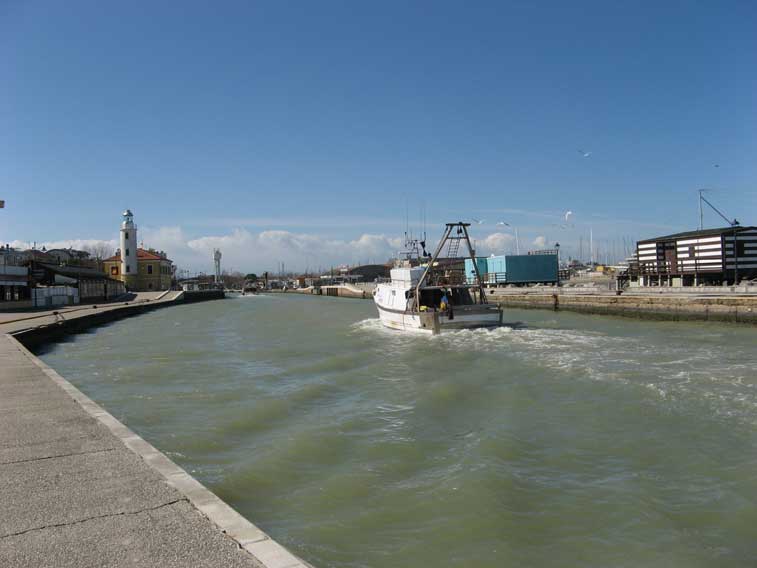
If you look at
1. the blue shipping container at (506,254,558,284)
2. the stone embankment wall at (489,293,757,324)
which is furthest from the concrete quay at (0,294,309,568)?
the blue shipping container at (506,254,558,284)

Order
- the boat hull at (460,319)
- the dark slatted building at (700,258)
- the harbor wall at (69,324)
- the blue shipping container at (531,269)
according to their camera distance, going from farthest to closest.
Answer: the blue shipping container at (531,269)
the dark slatted building at (700,258)
the boat hull at (460,319)
the harbor wall at (69,324)

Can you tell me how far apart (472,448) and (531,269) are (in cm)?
6874

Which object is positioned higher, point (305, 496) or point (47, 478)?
point (47, 478)

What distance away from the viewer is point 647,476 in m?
8.06

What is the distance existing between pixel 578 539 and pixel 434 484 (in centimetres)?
220

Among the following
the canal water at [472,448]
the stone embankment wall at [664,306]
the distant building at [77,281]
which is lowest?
the canal water at [472,448]

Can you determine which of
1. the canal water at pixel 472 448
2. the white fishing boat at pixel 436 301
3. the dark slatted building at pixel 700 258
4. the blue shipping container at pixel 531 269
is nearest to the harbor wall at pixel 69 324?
the canal water at pixel 472 448

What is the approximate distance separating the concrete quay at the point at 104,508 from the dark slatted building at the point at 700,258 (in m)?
45.4

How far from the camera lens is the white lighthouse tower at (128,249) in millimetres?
91250

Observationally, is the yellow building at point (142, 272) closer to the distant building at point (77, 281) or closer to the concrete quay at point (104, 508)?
the distant building at point (77, 281)

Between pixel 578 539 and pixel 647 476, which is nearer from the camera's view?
pixel 578 539

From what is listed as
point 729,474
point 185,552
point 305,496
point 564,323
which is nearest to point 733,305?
point 564,323

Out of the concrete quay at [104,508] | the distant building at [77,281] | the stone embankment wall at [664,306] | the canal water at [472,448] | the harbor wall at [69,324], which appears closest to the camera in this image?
the concrete quay at [104,508]

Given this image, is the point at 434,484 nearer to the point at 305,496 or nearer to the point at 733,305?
the point at 305,496
